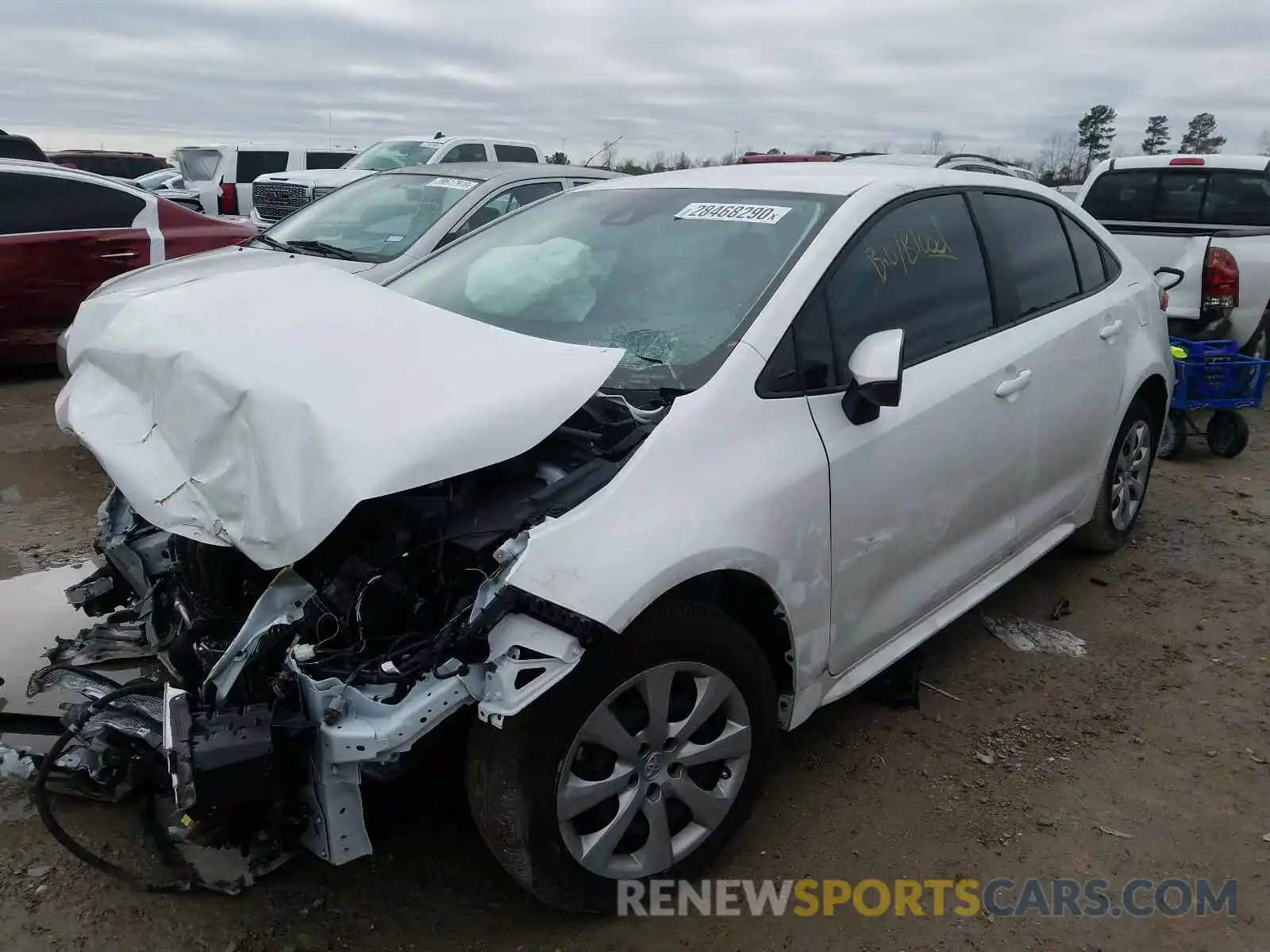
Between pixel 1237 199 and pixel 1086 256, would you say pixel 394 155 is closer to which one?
pixel 1237 199

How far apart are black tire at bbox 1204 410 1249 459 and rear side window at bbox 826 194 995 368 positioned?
3963 millimetres

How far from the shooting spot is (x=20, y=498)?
512 centimetres

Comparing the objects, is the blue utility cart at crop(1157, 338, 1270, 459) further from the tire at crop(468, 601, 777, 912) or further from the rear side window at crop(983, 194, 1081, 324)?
the tire at crop(468, 601, 777, 912)

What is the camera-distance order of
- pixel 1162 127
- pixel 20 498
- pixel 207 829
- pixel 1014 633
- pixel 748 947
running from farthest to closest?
pixel 1162 127 → pixel 20 498 → pixel 1014 633 → pixel 748 947 → pixel 207 829

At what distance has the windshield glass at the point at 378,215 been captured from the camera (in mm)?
6594

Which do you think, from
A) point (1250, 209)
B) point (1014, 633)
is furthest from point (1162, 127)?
point (1014, 633)

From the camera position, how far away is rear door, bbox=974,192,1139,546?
3.52 m

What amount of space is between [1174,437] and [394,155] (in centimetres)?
1039

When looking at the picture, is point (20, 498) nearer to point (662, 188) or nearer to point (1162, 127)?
point (662, 188)

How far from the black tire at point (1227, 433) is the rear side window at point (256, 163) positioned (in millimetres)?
14329

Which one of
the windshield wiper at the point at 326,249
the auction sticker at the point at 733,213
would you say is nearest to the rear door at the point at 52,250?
the windshield wiper at the point at 326,249

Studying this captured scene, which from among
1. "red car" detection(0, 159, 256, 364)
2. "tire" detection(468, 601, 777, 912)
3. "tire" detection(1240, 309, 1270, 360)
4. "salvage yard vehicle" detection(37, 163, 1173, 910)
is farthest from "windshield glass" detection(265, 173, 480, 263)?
"tire" detection(1240, 309, 1270, 360)

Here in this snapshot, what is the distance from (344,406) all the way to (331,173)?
→ 32.3 feet

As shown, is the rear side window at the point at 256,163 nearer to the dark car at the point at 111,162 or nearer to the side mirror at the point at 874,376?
the dark car at the point at 111,162
